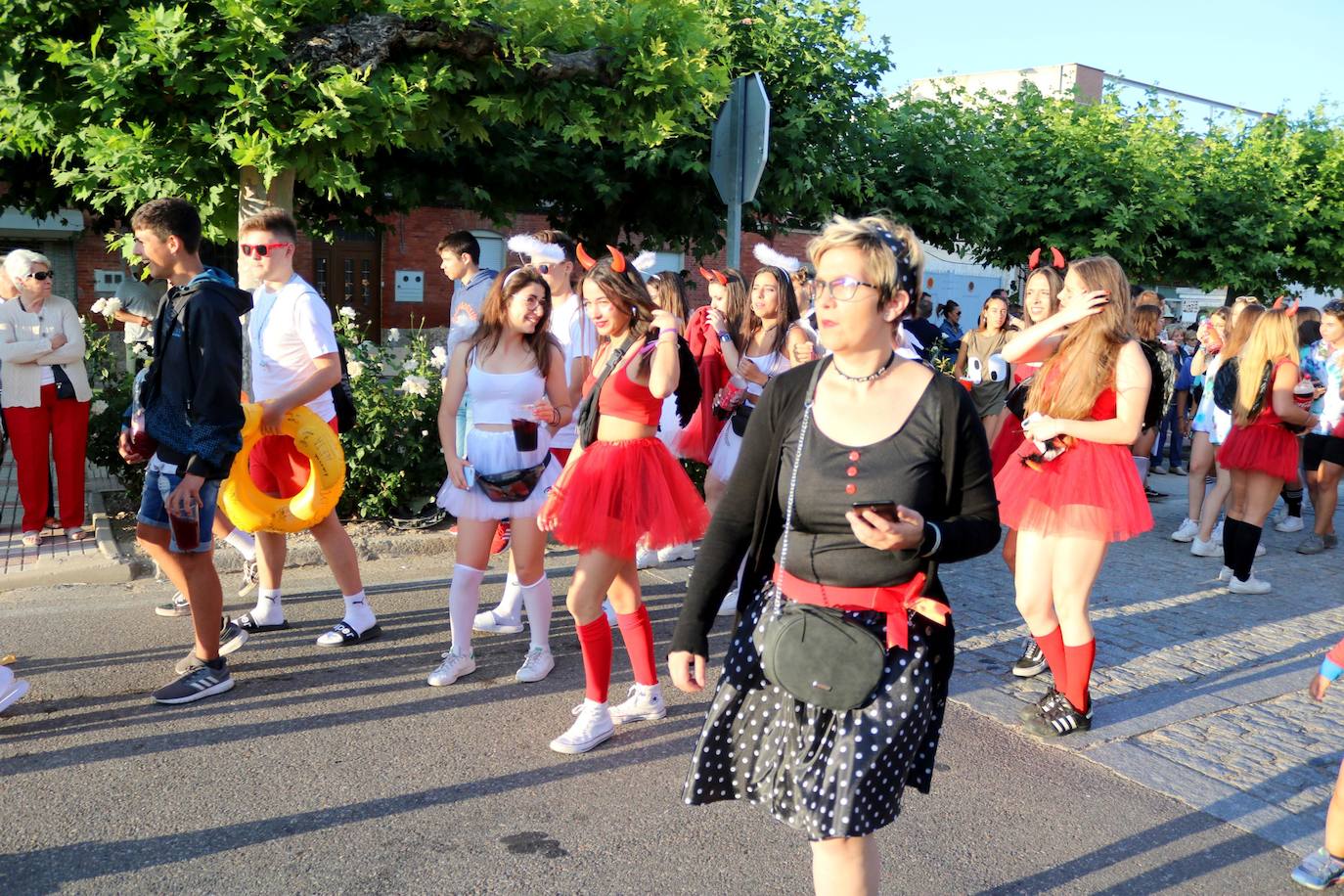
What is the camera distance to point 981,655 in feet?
18.6

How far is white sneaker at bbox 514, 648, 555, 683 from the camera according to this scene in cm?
505

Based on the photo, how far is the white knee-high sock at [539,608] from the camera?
16.5ft

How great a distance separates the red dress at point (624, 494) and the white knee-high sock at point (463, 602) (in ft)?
2.16

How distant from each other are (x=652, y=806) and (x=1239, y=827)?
2.04m

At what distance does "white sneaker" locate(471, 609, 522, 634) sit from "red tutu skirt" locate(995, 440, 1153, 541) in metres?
→ 2.62

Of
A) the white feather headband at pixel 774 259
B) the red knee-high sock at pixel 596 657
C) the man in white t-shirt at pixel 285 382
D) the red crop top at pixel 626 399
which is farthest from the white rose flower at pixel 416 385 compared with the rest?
the red knee-high sock at pixel 596 657

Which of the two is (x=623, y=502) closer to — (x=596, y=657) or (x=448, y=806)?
(x=596, y=657)

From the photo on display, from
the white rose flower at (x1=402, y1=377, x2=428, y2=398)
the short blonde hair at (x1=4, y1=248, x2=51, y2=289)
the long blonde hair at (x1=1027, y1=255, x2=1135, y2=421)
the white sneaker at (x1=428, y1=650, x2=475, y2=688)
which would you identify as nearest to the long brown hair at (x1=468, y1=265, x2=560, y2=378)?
the white sneaker at (x1=428, y1=650, x2=475, y2=688)

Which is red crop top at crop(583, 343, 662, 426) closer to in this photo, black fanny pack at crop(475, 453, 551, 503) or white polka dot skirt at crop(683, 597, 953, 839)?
black fanny pack at crop(475, 453, 551, 503)

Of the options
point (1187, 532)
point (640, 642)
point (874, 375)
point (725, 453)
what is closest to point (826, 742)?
point (874, 375)

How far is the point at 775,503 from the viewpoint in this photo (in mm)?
2668

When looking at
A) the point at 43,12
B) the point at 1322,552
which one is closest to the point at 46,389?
the point at 43,12

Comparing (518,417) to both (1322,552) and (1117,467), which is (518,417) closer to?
(1117,467)

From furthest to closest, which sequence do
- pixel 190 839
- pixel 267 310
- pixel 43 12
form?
pixel 43 12 < pixel 267 310 < pixel 190 839
